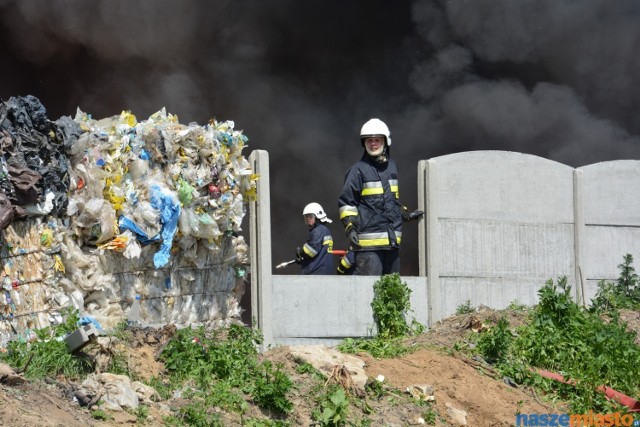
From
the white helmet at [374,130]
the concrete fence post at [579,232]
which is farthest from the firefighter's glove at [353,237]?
the concrete fence post at [579,232]

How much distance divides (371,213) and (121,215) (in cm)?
295

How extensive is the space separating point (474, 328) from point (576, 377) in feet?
4.44

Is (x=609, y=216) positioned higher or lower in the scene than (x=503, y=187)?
lower

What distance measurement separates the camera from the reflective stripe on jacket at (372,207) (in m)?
12.3

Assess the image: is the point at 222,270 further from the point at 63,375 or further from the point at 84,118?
the point at 63,375

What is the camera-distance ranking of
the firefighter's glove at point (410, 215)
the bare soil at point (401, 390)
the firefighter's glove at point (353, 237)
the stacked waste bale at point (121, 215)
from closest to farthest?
the bare soil at point (401, 390), the stacked waste bale at point (121, 215), the firefighter's glove at point (353, 237), the firefighter's glove at point (410, 215)

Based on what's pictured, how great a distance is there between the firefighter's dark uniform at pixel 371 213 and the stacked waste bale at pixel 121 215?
118 centimetres

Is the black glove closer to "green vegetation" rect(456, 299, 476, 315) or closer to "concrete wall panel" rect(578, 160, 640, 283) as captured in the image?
"green vegetation" rect(456, 299, 476, 315)

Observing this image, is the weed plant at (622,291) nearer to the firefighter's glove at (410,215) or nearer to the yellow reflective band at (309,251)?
the firefighter's glove at (410,215)

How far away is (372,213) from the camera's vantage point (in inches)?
485

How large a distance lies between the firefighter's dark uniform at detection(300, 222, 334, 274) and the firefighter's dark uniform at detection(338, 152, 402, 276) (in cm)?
90

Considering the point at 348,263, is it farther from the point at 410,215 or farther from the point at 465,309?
the point at 465,309

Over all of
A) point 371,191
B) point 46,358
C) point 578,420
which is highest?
point 371,191

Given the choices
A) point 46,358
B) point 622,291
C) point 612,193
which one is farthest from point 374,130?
point 46,358
